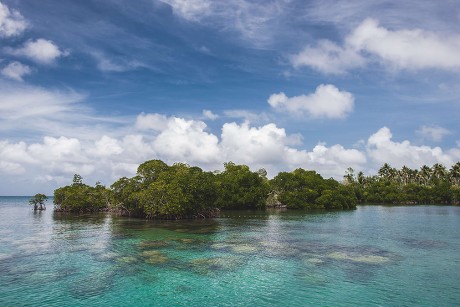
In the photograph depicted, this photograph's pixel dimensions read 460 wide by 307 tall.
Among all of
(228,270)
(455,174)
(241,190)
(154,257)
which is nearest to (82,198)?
(241,190)

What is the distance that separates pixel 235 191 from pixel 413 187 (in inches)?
3023

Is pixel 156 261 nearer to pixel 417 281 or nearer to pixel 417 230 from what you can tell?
pixel 417 281

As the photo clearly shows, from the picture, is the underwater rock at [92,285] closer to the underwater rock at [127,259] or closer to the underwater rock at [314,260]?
the underwater rock at [127,259]

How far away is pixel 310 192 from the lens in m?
94.4

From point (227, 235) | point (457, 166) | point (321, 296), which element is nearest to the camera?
point (321, 296)

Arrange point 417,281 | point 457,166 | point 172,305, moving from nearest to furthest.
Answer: point 172,305
point 417,281
point 457,166

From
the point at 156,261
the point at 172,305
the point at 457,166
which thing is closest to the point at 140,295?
the point at 172,305

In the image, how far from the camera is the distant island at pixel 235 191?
58531 mm

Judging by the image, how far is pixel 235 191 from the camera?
89.6 meters

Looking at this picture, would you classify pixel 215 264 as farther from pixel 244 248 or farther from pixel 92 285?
pixel 92 285

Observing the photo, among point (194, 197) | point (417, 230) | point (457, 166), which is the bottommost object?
point (417, 230)

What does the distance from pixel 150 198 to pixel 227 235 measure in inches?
800

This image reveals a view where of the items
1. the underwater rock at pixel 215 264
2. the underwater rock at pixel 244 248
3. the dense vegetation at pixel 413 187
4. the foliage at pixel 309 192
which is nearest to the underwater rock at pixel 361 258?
the underwater rock at pixel 244 248

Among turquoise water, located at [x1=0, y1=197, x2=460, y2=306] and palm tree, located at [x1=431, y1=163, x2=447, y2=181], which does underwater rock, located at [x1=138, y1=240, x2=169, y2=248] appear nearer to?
turquoise water, located at [x1=0, y1=197, x2=460, y2=306]
